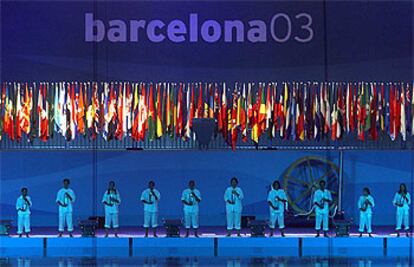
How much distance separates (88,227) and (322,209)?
4547 mm

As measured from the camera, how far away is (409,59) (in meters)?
19.9

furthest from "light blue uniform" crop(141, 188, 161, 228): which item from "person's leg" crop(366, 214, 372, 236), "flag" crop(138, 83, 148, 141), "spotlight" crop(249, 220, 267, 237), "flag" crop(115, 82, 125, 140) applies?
"person's leg" crop(366, 214, 372, 236)

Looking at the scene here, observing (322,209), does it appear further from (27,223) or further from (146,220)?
(27,223)

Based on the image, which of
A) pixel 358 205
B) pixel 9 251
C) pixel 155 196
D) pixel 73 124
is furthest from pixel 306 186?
pixel 9 251

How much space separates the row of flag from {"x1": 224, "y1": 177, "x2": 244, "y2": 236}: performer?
936 millimetres

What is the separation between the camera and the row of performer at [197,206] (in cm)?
1806

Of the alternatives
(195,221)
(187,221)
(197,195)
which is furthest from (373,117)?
(187,221)

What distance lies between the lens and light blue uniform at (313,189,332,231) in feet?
59.0

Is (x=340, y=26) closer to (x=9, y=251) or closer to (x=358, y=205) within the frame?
(x=358, y=205)

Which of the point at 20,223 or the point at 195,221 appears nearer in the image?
the point at 20,223

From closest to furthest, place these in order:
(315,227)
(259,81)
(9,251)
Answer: (9,251), (315,227), (259,81)

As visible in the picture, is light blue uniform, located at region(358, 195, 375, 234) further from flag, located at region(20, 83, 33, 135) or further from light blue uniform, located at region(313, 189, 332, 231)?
flag, located at region(20, 83, 33, 135)

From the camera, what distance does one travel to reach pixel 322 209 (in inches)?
708

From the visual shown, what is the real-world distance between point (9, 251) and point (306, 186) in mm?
6385
